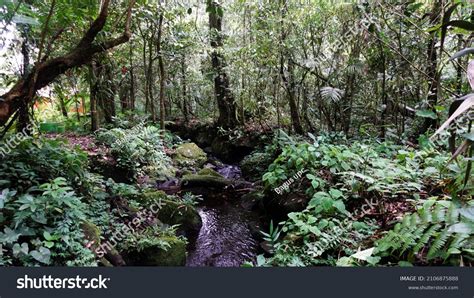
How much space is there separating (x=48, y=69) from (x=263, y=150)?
20.3 ft

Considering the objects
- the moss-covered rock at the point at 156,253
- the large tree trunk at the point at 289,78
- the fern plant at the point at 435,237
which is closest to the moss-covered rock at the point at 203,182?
the large tree trunk at the point at 289,78

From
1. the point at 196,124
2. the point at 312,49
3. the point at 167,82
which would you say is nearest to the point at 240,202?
the point at 312,49

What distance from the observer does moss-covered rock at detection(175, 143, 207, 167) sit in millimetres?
8373

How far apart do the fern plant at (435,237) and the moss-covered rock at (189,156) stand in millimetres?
6420

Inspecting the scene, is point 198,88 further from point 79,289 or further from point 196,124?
point 79,289

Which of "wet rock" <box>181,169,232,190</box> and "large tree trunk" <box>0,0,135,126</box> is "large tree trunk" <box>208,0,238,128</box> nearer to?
"wet rock" <box>181,169,232,190</box>

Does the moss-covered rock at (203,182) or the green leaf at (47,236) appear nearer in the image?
the green leaf at (47,236)

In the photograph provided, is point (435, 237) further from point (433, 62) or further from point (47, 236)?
point (433, 62)

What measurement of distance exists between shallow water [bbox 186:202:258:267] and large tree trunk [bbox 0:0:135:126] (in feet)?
9.96

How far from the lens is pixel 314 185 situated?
4.02 meters

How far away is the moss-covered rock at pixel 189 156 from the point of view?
27.5 ft

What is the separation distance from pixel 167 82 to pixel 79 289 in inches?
473

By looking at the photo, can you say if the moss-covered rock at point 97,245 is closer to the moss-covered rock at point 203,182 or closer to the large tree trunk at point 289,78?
the moss-covered rock at point 203,182

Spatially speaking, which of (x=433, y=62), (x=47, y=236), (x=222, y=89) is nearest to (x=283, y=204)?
(x=47, y=236)
